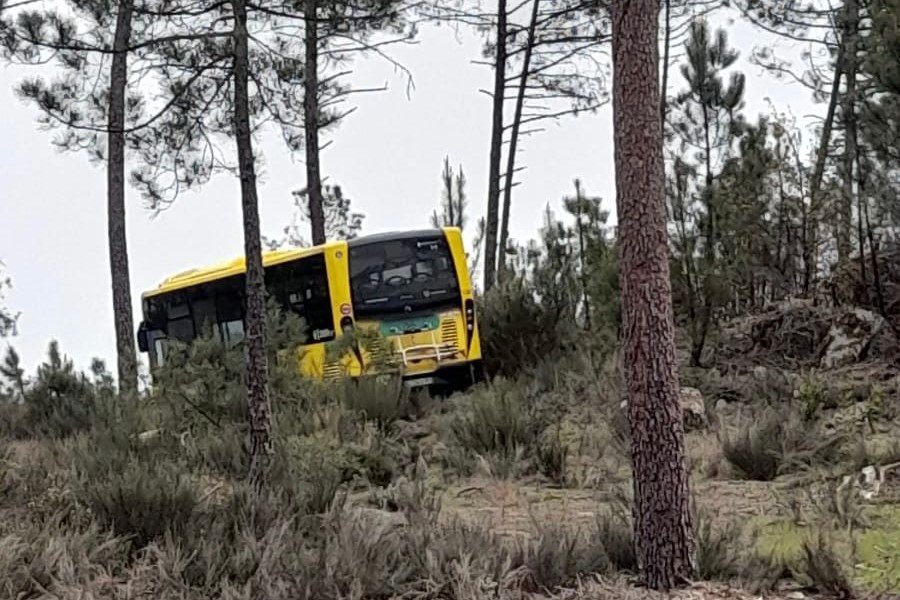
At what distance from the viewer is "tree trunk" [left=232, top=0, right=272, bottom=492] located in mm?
7059

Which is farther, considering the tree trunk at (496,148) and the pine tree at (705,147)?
the tree trunk at (496,148)

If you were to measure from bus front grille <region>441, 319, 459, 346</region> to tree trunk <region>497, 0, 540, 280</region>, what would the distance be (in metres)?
2.90

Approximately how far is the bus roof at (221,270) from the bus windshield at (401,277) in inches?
20.7

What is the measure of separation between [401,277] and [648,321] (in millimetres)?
9096

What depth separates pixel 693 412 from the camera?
902 centimetres

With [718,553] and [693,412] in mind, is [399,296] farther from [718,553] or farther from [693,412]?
[718,553]

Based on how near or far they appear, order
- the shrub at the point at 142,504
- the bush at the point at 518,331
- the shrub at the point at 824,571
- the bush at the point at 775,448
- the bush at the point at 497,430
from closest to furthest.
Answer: the shrub at the point at 824,571 → the shrub at the point at 142,504 → the bush at the point at 775,448 → the bush at the point at 497,430 → the bush at the point at 518,331

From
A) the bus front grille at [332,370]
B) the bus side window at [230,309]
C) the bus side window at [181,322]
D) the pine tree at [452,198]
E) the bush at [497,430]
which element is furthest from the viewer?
the pine tree at [452,198]

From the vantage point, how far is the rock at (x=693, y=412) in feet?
29.4

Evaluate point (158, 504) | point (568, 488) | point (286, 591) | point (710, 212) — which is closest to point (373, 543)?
point (286, 591)

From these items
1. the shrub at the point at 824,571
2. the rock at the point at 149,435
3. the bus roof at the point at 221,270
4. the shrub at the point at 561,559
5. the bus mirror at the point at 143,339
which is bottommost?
the shrub at the point at 824,571

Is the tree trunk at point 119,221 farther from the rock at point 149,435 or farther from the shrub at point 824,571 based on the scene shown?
the shrub at point 824,571

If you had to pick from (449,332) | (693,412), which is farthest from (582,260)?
(693,412)

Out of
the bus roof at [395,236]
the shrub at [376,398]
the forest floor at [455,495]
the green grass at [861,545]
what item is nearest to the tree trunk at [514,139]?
the bus roof at [395,236]
